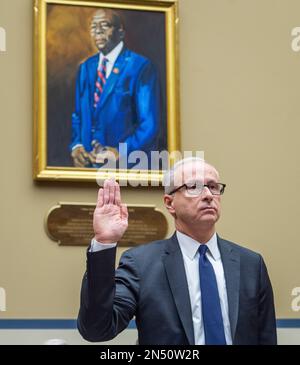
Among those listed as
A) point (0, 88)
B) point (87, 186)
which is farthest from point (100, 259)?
point (0, 88)

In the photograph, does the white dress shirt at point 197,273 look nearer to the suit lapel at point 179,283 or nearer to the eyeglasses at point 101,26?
the suit lapel at point 179,283

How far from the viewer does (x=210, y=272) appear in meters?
4.21

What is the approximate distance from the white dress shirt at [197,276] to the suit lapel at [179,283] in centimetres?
3

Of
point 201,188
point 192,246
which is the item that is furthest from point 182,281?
point 201,188

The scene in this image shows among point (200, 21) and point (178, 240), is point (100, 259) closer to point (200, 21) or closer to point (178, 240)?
point (178, 240)

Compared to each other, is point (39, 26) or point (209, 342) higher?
point (39, 26)

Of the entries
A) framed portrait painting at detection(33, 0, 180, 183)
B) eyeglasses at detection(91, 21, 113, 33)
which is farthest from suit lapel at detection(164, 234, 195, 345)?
eyeglasses at detection(91, 21, 113, 33)

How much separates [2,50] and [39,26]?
0.36 metres

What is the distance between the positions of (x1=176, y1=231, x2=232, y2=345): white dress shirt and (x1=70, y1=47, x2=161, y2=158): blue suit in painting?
2154 mm

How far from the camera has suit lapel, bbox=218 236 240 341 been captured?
13.4ft

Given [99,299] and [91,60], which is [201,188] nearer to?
[99,299]

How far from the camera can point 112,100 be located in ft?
21.5

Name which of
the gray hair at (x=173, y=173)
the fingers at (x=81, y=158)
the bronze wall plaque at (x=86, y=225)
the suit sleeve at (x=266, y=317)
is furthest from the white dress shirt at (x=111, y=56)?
the suit sleeve at (x=266, y=317)

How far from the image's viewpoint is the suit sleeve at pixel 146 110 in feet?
21.3
